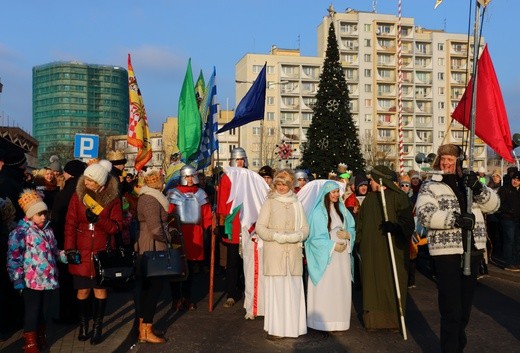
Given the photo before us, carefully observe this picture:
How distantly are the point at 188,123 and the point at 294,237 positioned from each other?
4748 millimetres

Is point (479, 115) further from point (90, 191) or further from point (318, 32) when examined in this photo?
point (318, 32)

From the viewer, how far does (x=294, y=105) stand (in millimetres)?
107312

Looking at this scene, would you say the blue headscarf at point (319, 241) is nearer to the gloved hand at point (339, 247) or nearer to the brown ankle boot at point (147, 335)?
the gloved hand at point (339, 247)

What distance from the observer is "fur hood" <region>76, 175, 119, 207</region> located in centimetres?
792

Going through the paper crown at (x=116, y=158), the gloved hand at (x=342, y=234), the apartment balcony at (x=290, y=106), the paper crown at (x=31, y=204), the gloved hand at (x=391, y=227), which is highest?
the apartment balcony at (x=290, y=106)

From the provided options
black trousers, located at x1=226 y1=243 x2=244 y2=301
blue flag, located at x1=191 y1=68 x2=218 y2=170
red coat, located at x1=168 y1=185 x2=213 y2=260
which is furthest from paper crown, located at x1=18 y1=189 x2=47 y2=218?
blue flag, located at x1=191 y1=68 x2=218 y2=170

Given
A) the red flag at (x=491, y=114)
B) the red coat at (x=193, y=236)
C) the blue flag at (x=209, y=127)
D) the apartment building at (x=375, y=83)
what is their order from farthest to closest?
the apartment building at (x=375, y=83) → the blue flag at (x=209, y=127) → the red coat at (x=193, y=236) → the red flag at (x=491, y=114)

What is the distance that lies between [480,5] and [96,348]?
5.80 metres

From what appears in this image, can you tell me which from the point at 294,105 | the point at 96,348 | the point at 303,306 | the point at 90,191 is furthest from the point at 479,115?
the point at 294,105

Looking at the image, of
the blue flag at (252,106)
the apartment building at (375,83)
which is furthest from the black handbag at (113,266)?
the apartment building at (375,83)

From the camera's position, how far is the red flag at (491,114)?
884 cm

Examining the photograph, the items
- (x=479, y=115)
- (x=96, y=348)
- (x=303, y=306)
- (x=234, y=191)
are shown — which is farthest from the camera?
(x=234, y=191)

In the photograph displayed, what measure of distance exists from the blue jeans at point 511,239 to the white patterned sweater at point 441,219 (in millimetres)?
8619

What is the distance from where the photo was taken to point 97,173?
7887 millimetres
